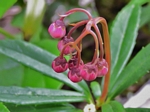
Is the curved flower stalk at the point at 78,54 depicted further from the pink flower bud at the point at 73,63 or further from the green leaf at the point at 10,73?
the green leaf at the point at 10,73

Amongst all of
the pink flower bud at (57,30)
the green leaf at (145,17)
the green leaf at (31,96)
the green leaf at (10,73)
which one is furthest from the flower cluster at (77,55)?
the green leaf at (145,17)

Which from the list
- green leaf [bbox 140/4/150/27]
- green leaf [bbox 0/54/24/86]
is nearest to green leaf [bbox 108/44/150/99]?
green leaf [bbox 0/54/24/86]

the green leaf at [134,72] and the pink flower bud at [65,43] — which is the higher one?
the pink flower bud at [65,43]

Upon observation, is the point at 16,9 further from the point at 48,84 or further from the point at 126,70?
the point at 126,70

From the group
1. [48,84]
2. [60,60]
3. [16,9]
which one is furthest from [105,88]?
[16,9]

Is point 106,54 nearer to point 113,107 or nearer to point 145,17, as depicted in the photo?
point 113,107

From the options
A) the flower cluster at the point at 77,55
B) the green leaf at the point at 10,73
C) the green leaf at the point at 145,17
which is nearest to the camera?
the flower cluster at the point at 77,55

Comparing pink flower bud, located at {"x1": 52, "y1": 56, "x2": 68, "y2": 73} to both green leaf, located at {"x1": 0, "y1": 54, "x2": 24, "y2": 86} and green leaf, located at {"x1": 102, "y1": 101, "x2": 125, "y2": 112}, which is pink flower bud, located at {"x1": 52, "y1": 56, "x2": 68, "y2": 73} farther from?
green leaf, located at {"x1": 0, "y1": 54, "x2": 24, "y2": 86}

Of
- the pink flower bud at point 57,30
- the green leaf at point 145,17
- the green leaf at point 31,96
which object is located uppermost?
the pink flower bud at point 57,30
